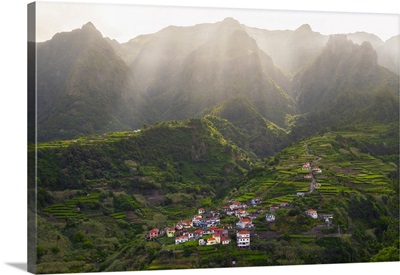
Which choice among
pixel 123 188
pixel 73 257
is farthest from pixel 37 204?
pixel 123 188

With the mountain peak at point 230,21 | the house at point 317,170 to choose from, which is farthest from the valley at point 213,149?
the mountain peak at point 230,21

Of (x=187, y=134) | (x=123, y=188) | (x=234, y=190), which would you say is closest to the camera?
(x=123, y=188)

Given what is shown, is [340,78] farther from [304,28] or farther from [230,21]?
[230,21]

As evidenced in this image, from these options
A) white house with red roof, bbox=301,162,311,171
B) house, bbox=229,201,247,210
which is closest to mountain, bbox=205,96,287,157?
white house with red roof, bbox=301,162,311,171

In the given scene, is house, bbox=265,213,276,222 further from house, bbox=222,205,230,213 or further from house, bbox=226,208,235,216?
house, bbox=222,205,230,213

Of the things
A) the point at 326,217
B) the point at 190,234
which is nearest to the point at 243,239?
the point at 190,234

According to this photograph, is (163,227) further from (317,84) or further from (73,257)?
(317,84)

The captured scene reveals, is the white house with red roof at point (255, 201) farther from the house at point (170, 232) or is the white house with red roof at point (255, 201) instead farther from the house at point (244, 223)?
the house at point (170, 232)
